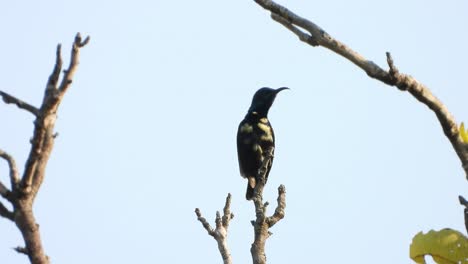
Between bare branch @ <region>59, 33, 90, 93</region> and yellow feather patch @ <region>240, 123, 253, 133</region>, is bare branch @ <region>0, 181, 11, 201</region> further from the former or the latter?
yellow feather patch @ <region>240, 123, 253, 133</region>

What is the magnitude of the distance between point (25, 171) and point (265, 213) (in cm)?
254

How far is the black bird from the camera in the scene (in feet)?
28.4

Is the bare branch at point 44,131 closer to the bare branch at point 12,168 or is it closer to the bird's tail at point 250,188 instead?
the bare branch at point 12,168

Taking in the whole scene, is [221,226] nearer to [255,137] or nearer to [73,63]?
[73,63]

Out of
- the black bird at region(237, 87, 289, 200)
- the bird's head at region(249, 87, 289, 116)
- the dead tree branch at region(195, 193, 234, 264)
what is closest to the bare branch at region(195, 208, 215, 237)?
the dead tree branch at region(195, 193, 234, 264)

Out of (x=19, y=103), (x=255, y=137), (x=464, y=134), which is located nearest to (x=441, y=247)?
(x=464, y=134)

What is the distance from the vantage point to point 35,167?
2.15 metres

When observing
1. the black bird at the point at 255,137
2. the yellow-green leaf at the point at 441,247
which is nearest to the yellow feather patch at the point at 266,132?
the black bird at the point at 255,137

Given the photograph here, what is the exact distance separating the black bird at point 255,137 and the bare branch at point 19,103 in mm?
6297

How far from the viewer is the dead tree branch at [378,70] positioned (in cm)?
174

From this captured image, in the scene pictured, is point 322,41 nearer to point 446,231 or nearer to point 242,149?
point 446,231

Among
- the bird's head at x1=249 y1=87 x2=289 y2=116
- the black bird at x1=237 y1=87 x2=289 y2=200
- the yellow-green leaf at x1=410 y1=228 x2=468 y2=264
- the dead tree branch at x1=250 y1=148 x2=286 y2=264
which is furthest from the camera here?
the bird's head at x1=249 y1=87 x2=289 y2=116

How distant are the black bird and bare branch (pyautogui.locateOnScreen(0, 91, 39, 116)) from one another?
6.30 m

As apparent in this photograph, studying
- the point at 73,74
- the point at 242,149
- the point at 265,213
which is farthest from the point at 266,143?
the point at 73,74
